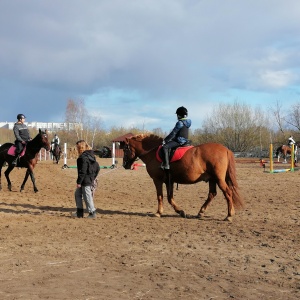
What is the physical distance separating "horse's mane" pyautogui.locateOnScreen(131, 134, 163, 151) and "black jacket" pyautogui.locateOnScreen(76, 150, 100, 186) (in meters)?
1.38

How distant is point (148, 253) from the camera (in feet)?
20.4

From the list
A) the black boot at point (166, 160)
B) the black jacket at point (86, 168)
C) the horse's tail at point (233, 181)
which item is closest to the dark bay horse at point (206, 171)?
the horse's tail at point (233, 181)

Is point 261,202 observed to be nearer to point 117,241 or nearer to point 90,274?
point 117,241

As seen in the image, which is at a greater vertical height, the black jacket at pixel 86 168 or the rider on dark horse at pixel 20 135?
the rider on dark horse at pixel 20 135

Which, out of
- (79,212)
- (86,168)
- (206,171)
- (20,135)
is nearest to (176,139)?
(206,171)

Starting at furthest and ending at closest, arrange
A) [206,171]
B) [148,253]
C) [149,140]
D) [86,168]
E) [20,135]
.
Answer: [20,135] → [149,140] → [86,168] → [206,171] → [148,253]

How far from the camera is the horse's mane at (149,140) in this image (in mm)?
10203

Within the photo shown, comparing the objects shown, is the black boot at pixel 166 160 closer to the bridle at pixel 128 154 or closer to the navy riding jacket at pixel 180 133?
the navy riding jacket at pixel 180 133

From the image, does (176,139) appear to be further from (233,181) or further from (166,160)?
(233,181)

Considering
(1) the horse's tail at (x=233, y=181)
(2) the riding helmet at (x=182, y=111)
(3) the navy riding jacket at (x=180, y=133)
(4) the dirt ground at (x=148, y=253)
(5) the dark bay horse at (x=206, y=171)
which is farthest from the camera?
(2) the riding helmet at (x=182, y=111)

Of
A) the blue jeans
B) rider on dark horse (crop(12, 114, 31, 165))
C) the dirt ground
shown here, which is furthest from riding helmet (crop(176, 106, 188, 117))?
rider on dark horse (crop(12, 114, 31, 165))

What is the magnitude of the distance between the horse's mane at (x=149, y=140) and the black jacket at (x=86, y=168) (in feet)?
4.53

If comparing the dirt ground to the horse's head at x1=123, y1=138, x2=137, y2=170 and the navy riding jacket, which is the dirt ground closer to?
the horse's head at x1=123, y1=138, x2=137, y2=170

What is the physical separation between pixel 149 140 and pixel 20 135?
19.3 ft
